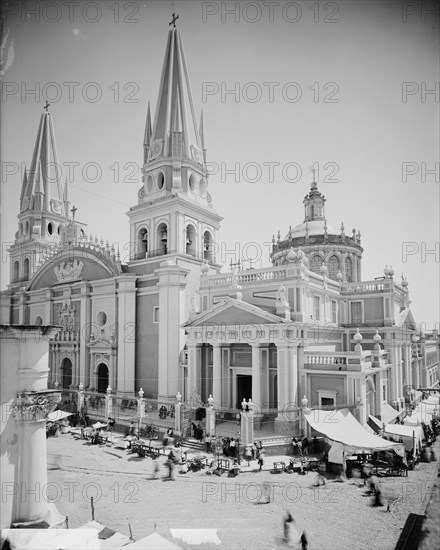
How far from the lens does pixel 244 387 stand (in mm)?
20281

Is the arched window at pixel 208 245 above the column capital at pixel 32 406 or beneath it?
above

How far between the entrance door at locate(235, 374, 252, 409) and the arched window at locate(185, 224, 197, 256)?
7.96 metres

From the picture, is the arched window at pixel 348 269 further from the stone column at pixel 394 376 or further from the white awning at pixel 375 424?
the white awning at pixel 375 424

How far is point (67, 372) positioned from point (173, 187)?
14.4m

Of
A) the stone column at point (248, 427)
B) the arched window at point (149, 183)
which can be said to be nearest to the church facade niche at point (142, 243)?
the arched window at point (149, 183)

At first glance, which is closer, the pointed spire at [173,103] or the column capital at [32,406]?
the column capital at [32,406]

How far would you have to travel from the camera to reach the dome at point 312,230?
104ft

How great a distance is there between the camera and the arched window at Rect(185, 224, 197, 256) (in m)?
24.3

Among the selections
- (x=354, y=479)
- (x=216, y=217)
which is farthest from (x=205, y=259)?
(x=354, y=479)

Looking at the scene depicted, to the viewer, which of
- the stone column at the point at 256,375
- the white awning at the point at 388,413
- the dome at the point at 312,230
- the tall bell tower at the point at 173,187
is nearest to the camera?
the stone column at the point at 256,375

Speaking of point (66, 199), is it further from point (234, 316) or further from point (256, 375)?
point (256, 375)

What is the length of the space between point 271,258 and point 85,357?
53.1ft

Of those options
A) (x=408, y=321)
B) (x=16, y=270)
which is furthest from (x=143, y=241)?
(x=408, y=321)

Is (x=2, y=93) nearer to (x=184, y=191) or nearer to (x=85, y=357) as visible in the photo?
(x=184, y=191)
